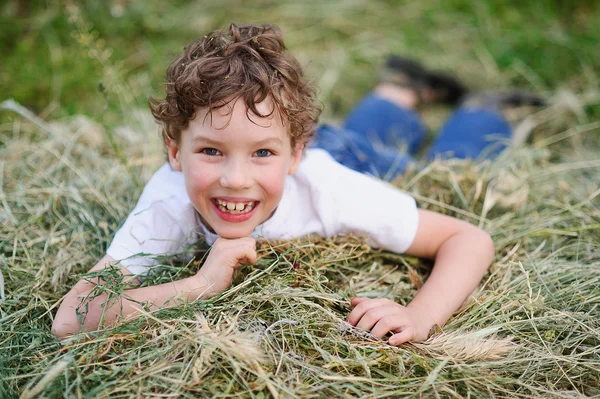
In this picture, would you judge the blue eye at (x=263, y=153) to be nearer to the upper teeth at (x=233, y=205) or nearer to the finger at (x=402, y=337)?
the upper teeth at (x=233, y=205)

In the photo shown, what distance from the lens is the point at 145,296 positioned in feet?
6.50

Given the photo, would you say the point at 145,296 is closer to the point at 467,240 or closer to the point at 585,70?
the point at 467,240

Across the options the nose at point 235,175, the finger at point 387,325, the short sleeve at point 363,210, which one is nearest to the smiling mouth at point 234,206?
the nose at point 235,175

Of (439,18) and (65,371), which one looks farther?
(439,18)

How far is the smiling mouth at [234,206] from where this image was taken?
6.60 ft

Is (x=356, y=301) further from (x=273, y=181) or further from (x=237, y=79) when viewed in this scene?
(x=237, y=79)

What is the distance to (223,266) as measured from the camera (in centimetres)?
201

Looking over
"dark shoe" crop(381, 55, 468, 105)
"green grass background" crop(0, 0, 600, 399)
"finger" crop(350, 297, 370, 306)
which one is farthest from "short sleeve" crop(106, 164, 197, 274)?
"dark shoe" crop(381, 55, 468, 105)

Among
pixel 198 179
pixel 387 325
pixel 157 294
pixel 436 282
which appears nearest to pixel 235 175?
pixel 198 179

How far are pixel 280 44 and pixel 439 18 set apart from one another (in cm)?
323

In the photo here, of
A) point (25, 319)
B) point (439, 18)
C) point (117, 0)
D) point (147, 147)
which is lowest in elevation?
point (25, 319)

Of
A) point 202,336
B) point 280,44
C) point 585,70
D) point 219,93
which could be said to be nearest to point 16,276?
point 202,336

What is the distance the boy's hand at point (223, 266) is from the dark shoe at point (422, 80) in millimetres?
2477

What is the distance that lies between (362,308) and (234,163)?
0.71m
